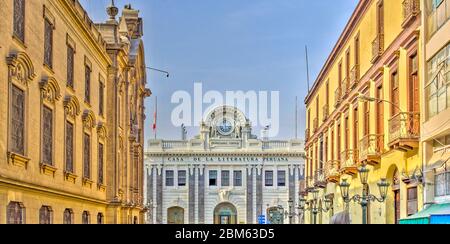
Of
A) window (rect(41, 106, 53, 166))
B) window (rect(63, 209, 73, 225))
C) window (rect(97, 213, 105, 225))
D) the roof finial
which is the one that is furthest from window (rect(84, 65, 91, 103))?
the roof finial

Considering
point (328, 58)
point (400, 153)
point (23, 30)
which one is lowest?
point (400, 153)

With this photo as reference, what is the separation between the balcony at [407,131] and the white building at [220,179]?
5098 cm

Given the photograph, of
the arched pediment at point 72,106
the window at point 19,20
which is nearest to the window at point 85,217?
the arched pediment at point 72,106

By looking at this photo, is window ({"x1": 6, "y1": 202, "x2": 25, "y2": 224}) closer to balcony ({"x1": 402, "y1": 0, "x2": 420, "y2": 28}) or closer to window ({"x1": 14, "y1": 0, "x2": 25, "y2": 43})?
window ({"x1": 14, "y1": 0, "x2": 25, "y2": 43})

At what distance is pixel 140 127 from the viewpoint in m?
47.7

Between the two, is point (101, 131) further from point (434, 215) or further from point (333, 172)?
point (434, 215)

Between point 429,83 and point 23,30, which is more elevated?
point 23,30

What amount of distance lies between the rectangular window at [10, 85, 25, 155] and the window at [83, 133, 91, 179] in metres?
9.75

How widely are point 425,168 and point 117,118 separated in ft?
59.8

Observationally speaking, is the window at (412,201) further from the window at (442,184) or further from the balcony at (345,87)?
the balcony at (345,87)

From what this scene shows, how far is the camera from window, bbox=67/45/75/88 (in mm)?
24906

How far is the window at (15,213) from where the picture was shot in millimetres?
17663
